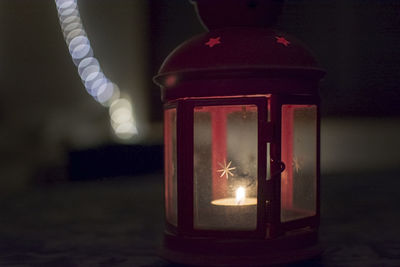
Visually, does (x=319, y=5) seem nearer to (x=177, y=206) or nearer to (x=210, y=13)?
(x=210, y=13)

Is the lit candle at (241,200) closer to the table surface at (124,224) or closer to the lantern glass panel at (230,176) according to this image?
the lantern glass panel at (230,176)

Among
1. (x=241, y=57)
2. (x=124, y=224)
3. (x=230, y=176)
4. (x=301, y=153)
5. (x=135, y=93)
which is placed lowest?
(x=124, y=224)

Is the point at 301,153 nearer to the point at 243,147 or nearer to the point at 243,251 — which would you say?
the point at 243,147

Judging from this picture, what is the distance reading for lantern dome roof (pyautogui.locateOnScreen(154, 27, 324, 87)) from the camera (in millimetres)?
2139

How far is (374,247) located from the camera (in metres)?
2.64

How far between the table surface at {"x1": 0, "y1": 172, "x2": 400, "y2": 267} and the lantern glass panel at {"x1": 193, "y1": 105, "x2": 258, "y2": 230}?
1.15 feet

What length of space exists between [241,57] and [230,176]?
543 millimetres

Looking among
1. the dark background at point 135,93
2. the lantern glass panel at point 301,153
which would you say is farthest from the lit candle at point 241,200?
the dark background at point 135,93

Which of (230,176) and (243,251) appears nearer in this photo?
(243,251)

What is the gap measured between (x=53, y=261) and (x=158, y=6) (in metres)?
4.48

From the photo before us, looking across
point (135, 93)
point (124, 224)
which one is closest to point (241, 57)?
point (124, 224)

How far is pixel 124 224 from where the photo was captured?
3.43 m

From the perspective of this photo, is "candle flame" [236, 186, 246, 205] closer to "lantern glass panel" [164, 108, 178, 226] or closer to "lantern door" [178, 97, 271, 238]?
"lantern door" [178, 97, 271, 238]

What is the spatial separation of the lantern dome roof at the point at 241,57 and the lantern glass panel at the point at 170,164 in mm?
184
